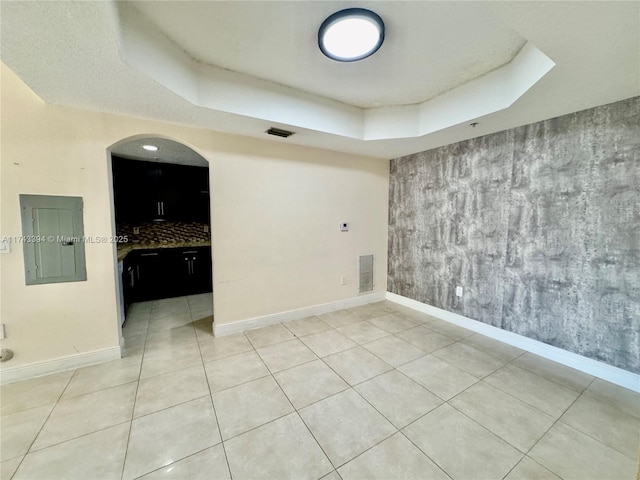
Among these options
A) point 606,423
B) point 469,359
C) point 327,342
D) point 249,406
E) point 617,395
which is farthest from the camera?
point 327,342

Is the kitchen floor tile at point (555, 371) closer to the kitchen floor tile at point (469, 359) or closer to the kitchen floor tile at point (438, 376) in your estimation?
the kitchen floor tile at point (469, 359)

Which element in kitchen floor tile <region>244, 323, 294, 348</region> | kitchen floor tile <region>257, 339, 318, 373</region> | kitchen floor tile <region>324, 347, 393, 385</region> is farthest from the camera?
kitchen floor tile <region>244, 323, 294, 348</region>

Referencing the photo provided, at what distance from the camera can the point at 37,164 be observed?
209cm

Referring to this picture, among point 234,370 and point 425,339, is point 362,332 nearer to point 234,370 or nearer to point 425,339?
point 425,339

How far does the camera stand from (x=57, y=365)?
2.22 meters

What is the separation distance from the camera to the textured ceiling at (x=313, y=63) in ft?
4.18

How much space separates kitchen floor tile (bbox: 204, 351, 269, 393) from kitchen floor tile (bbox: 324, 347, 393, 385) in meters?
0.67

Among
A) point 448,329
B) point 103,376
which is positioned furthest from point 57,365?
point 448,329

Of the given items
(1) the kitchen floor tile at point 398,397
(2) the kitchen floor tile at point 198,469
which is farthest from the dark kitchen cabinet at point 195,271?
(1) the kitchen floor tile at point 398,397

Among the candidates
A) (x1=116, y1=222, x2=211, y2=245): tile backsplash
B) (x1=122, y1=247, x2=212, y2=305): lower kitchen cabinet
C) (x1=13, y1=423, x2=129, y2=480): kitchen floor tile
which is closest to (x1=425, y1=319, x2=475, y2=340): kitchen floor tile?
(x1=13, y1=423, x2=129, y2=480): kitchen floor tile

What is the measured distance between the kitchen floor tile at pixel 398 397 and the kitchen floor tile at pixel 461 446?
67 millimetres

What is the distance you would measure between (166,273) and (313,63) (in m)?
3.96

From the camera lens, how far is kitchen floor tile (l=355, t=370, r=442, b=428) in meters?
1.76

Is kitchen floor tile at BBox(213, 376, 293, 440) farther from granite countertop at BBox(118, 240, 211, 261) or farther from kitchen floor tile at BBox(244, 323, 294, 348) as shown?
granite countertop at BBox(118, 240, 211, 261)
